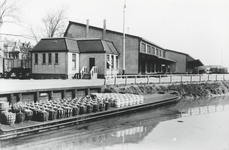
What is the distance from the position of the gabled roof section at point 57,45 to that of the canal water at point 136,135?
44.8ft

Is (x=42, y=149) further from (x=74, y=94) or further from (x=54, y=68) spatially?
(x=54, y=68)

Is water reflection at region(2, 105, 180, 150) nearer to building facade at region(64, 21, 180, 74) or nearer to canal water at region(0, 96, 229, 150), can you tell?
canal water at region(0, 96, 229, 150)

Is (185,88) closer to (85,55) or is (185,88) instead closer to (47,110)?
(85,55)

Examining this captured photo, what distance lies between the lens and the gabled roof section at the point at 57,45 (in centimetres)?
2647

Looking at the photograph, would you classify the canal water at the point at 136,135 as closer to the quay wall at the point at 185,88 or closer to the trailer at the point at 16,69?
the quay wall at the point at 185,88

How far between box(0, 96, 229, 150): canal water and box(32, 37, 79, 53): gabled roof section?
13.6m

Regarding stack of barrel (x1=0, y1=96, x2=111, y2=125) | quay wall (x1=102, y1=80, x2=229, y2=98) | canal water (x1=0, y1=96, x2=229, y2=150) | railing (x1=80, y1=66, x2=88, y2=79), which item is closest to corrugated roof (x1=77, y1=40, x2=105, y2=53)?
railing (x1=80, y1=66, x2=88, y2=79)

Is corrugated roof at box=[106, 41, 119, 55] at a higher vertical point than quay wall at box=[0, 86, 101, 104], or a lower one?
higher

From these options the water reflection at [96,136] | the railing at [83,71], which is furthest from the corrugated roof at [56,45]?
the water reflection at [96,136]

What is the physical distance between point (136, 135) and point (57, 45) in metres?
18.1

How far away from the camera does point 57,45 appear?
26.8m

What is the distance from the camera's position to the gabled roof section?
2647 cm

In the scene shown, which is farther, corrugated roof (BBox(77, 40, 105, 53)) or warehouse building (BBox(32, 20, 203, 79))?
corrugated roof (BBox(77, 40, 105, 53))

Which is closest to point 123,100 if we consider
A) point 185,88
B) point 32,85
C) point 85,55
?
point 32,85
